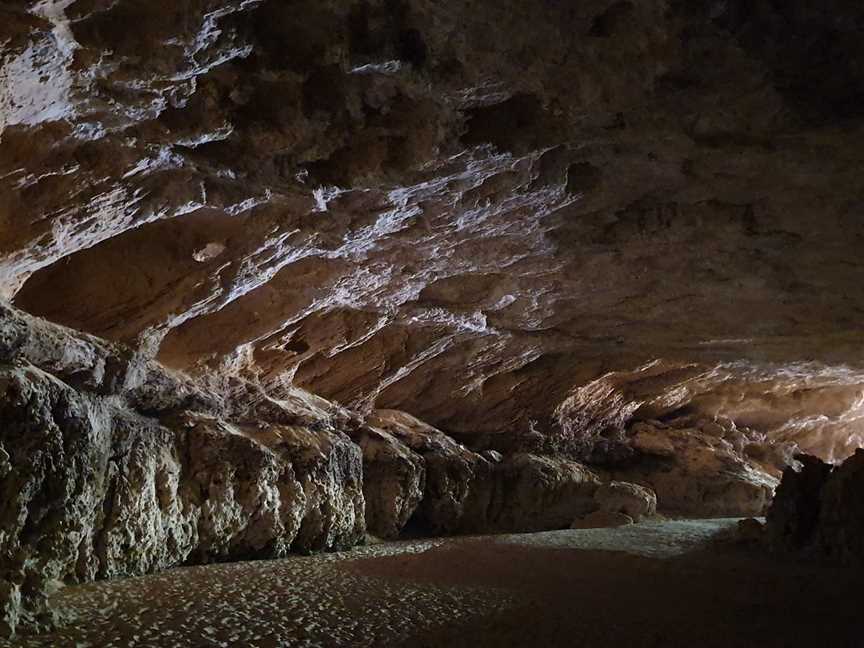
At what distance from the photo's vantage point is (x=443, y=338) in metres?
13.4

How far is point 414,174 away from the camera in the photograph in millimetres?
7363

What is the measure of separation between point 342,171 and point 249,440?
4.17 m

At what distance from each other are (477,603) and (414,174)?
4.35m

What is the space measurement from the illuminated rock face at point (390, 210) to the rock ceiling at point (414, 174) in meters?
0.03

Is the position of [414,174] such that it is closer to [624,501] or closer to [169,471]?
[169,471]

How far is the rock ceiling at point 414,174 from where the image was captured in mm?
5441

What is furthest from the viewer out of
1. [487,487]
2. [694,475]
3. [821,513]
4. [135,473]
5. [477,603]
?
[694,475]

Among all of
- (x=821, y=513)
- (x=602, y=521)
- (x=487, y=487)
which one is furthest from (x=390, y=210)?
(x=602, y=521)

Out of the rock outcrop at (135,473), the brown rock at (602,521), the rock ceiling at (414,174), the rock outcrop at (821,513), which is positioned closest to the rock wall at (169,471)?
the rock outcrop at (135,473)

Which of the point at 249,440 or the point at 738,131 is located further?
the point at 249,440

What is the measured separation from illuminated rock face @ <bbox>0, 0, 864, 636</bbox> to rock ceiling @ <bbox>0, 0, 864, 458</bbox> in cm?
3

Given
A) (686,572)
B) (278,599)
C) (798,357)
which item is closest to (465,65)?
(278,599)

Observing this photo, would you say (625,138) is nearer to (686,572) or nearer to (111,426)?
(686,572)

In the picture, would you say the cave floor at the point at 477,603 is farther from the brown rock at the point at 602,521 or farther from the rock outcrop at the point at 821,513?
the brown rock at the point at 602,521
